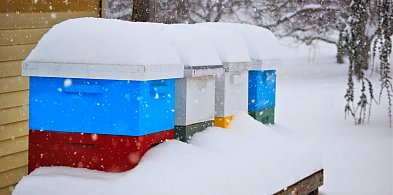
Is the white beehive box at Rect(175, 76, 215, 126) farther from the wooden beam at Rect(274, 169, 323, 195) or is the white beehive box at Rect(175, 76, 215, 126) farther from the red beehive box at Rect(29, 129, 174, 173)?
the wooden beam at Rect(274, 169, 323, 195)

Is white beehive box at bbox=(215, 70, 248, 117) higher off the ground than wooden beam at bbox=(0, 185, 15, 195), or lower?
higher

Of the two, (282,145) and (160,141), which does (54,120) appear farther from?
(282,145)

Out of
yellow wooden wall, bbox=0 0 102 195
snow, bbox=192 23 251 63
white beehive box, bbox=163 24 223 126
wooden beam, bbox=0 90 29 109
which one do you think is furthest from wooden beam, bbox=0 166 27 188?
snow, bbox=192 23 251 63

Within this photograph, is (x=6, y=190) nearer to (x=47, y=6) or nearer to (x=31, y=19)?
(x=31, y=19)

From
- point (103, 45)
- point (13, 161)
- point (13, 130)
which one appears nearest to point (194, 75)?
point (103, 45)

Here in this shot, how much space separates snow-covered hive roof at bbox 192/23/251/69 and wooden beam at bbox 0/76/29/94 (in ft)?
5.58

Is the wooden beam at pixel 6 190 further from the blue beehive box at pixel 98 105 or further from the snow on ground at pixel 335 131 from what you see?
the snow on ground at pixel 335 131

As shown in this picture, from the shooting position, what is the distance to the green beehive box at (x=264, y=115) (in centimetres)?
624

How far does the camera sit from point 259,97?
20.5 ft

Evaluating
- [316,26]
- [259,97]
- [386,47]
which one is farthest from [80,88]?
[316,26]

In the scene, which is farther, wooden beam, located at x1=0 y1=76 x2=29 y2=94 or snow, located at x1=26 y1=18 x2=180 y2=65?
wooden beam, located at x1=0 y1=76 x2=29 y2=94

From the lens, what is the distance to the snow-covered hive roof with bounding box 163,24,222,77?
16.3 feet

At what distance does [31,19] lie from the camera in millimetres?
6410

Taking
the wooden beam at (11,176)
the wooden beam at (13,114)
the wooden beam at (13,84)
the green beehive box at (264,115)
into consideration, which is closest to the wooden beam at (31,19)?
the wooden beam at (13,84)
